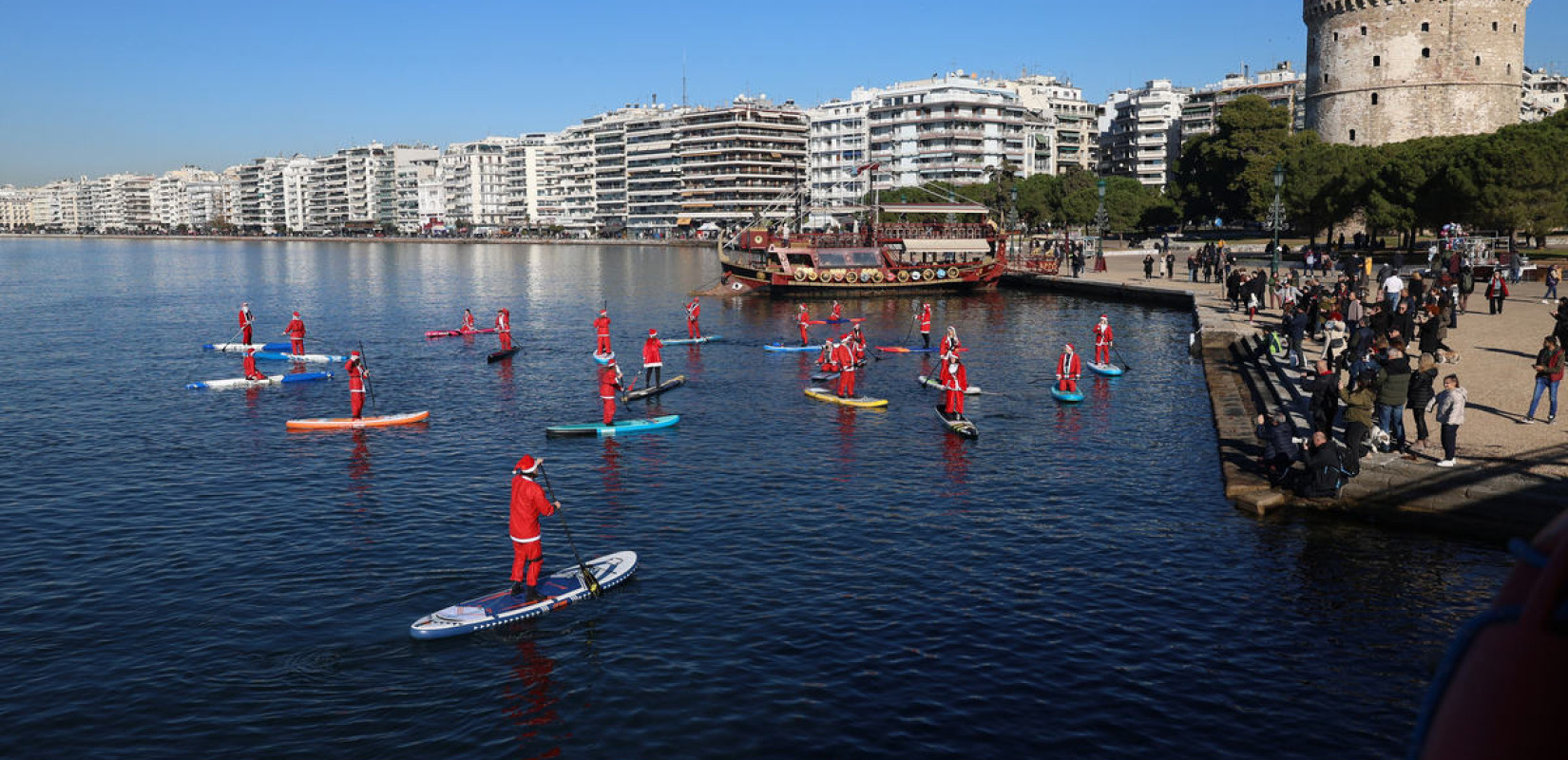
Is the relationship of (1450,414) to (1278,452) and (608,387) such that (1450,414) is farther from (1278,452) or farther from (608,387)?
(608,387)

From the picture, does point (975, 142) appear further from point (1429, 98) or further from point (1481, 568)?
point (1481, 568)

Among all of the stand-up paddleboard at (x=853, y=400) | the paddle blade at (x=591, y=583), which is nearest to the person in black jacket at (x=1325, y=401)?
the stand-up paddleboard at (x=853, y=400)

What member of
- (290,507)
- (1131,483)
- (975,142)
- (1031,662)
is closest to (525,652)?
(1031,662)

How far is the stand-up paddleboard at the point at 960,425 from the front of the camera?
96.0 feet

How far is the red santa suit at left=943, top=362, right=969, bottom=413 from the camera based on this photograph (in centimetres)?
2998

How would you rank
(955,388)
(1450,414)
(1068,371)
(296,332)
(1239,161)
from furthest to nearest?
(1239,161), (296,332), (1068,371), (955,388), (1450,414)

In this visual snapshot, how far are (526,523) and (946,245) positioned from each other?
6762cm

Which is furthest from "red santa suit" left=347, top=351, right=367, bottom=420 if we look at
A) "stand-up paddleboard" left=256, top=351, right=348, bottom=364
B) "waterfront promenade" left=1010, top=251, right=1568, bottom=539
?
"waterfront promenade" left=1010, top=251, right=1568, bottom=539

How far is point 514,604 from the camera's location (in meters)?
16.9

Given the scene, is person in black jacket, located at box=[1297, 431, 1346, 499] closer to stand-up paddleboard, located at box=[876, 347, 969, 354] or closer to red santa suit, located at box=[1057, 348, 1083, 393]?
red santa suit, located at box=[1057, 348, 1083, 393]

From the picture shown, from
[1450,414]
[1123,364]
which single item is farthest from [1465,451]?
[1123,364]

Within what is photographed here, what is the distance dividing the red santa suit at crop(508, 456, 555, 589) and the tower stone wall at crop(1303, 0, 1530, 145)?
3881 inches

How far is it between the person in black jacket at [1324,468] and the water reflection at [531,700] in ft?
48.1

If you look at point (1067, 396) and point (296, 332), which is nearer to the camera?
point (1067, 396)
